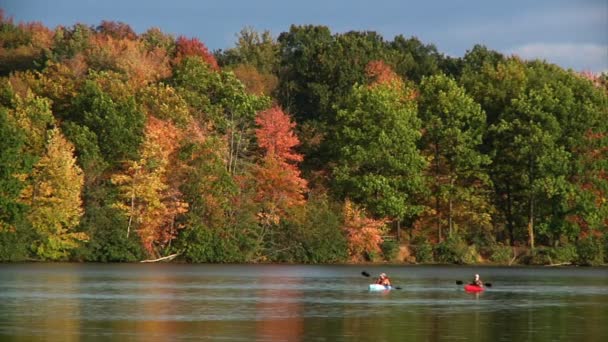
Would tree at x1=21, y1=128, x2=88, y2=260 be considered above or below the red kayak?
above

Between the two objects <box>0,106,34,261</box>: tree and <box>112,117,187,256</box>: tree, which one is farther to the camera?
<box>112,117,187,256</box>: tree

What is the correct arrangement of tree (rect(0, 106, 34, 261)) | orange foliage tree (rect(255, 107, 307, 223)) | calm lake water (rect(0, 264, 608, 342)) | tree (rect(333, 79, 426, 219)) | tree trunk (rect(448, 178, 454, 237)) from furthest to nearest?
tree trunk (rect(448, 178, 454, 237)), tree (rect(333, 79, 426, 219)), orange foliage tree (rect(255, 107, 307, 223)), tree (rect(0, 106, 34, 261)), calm lake water (rect(0, 264, 608, 342))

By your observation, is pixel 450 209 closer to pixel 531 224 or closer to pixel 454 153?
pixel 454 153

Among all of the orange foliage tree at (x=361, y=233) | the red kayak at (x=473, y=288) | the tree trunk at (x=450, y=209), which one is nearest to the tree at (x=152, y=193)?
the orange foliage tree at (x=361, y=233)

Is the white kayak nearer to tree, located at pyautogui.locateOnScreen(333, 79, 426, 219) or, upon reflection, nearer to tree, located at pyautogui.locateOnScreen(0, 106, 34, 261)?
tree, located at pyautogui.locateOnScreen(0, 106, 34, 261)

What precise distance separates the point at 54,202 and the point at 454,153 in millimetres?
31954

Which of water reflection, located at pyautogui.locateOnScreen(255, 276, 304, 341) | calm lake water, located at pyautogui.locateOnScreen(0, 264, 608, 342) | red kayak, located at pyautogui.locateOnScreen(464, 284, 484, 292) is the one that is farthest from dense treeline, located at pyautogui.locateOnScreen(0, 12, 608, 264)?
red kayak, located at pyautogui.locateOnScreen(464, 284, 484, 292)

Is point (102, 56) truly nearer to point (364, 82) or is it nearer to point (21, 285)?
point (364, 82)

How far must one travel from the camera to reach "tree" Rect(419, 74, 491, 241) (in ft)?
355

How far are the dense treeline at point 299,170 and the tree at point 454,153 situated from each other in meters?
0.17

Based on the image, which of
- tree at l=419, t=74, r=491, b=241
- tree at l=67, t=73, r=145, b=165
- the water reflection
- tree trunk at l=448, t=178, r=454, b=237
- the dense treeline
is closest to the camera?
the water reflection

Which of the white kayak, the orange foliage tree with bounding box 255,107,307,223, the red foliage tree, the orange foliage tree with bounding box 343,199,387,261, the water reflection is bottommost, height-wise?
the water reflection

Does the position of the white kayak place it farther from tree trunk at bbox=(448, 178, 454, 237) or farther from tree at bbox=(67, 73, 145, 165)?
tree trunk at bbox=(448, 178, 454, 237)

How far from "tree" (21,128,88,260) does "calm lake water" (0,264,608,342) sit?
9494 mm
